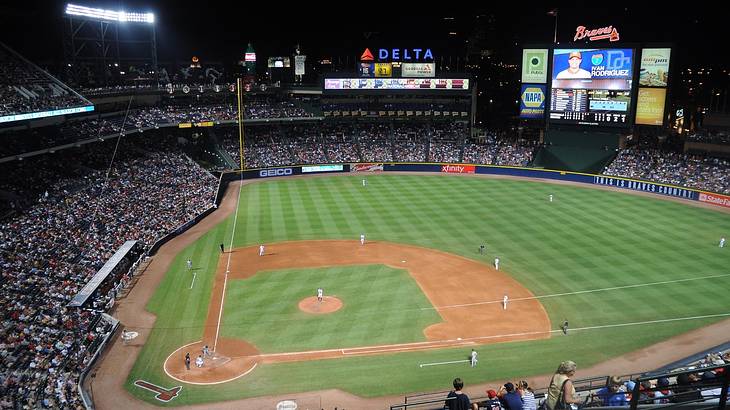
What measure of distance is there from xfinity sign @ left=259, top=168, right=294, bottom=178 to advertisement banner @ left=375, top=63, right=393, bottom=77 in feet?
63.8

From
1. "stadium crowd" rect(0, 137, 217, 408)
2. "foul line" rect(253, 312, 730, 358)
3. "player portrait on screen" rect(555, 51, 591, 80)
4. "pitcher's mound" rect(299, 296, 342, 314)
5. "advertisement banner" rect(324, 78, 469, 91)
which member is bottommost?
"foul line" rect(253, 312, 730, 358)

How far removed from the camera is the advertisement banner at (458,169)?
69.1 meters

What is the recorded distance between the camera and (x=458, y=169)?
69562 mm

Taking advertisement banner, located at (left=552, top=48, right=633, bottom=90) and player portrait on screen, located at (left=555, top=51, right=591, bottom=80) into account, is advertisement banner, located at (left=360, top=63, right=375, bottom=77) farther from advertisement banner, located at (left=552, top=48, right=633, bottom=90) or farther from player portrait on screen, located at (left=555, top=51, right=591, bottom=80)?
player portrait on screen, located at (left=555, top=51, right=591, bottom=80)

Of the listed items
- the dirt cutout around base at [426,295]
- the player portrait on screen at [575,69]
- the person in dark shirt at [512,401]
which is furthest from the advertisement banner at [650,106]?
the person in dark shirt at [512,401]

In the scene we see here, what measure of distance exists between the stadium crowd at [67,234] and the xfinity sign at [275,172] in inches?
333

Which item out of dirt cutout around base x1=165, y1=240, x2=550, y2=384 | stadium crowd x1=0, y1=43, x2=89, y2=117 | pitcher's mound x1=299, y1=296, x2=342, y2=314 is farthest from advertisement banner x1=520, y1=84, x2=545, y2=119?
stadium crowd x1=0, y1=43, x2=89, y2=117

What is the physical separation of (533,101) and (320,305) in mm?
47621

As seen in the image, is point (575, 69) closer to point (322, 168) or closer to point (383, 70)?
point (383, 70)

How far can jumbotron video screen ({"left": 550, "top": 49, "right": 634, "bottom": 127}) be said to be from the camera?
59500 millimetres

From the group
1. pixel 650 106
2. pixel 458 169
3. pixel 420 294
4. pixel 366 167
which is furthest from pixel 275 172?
pixel 650 106

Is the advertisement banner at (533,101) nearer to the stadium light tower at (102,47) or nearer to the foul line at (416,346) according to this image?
the foul line at (416,346)

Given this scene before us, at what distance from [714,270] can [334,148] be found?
4921cm

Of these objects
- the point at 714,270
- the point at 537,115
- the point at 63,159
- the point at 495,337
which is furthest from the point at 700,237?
the point at 63,159
